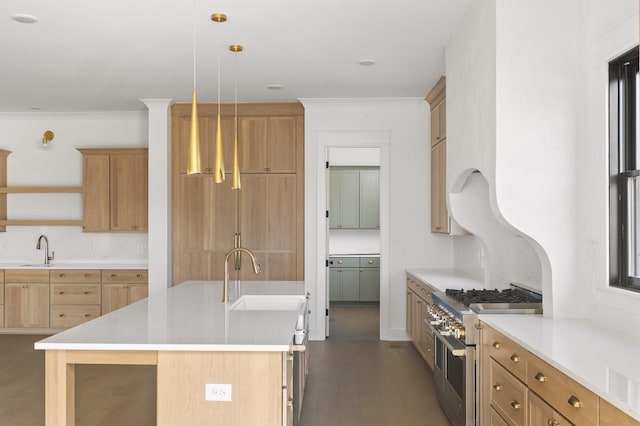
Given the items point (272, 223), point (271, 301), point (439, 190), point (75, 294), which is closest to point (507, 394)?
point (271, 301)

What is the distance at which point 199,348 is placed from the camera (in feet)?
A: 8.04

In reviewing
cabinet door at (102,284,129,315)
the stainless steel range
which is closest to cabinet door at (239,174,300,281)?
cabinet door at (102,284,129,315)

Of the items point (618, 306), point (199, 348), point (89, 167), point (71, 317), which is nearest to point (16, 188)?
point (89, 167)

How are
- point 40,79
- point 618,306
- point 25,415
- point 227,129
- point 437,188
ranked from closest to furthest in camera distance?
point 618,306 → point 25,415 → point 40,79 → point 437,188 → point 227,129

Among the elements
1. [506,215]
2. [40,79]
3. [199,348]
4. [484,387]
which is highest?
[40,79]

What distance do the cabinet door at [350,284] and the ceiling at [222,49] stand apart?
369 centimetres

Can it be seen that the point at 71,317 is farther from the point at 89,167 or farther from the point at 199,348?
the point at 199,348

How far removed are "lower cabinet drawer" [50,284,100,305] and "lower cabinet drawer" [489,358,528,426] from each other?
200 inches

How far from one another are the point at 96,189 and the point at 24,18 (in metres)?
3.27

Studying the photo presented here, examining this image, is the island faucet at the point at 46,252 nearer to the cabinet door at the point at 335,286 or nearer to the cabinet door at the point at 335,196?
the cabinet door at the point at 335,286

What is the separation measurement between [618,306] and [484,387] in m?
0.87

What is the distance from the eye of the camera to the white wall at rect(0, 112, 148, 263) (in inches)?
280

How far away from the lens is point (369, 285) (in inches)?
356

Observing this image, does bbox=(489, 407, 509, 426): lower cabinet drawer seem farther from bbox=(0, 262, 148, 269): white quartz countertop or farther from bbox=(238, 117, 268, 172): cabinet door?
bbox=(0, 262, 148, 269): white quartz countertop
